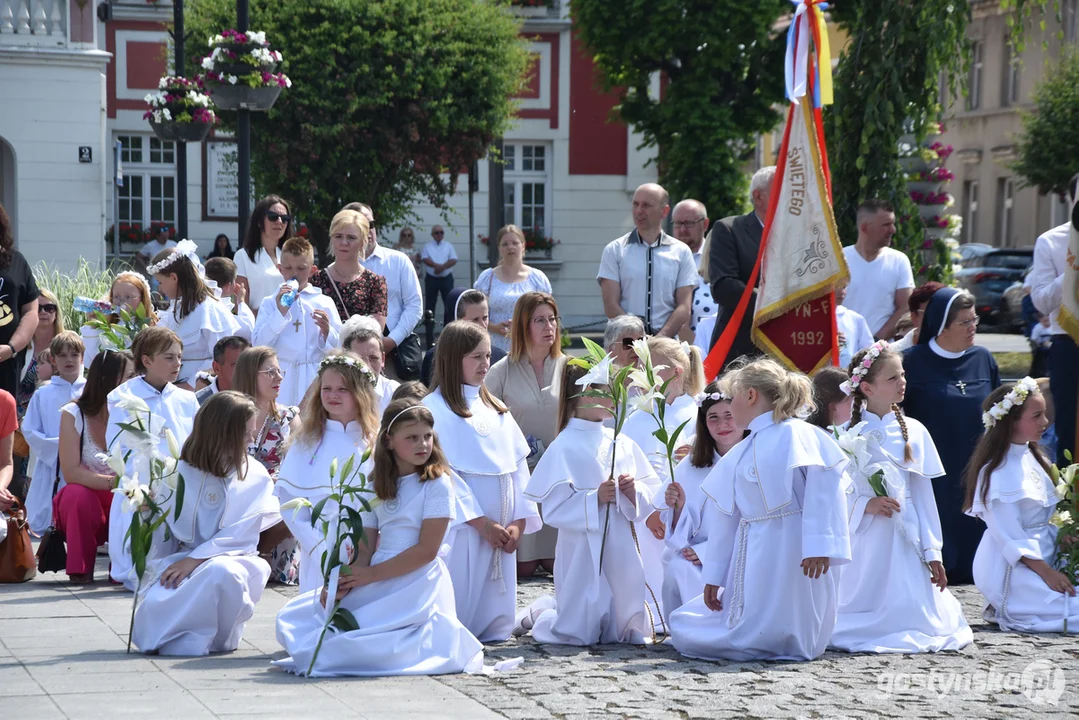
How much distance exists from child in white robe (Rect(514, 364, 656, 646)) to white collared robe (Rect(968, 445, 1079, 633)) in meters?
1.74

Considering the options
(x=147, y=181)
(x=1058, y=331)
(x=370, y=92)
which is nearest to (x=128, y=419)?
(x=1058, y=331)

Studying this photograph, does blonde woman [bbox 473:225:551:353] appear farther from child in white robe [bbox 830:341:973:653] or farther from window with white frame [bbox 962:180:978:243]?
window with white frame [bbox 962:180:978:243]

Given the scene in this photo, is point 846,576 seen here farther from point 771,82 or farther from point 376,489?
point 771,82

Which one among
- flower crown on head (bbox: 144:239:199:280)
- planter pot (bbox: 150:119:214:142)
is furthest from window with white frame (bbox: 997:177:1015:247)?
flower crown on head (bbox: 144:239:199:280)

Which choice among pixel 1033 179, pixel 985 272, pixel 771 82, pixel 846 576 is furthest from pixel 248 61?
pixel 1033 179

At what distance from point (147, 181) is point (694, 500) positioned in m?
24.2

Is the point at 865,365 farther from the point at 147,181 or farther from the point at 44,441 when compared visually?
the point at 147,181

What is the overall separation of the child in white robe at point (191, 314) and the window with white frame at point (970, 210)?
3793cm

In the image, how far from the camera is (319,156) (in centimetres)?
2344

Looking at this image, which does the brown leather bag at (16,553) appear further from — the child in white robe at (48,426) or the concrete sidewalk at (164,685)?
the child in white robe at (48,426)

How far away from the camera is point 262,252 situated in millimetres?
10469

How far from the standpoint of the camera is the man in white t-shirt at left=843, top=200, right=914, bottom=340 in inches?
Result: 390

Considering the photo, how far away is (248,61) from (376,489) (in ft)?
24.3

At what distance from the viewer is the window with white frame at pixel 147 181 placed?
2922 centimetres
